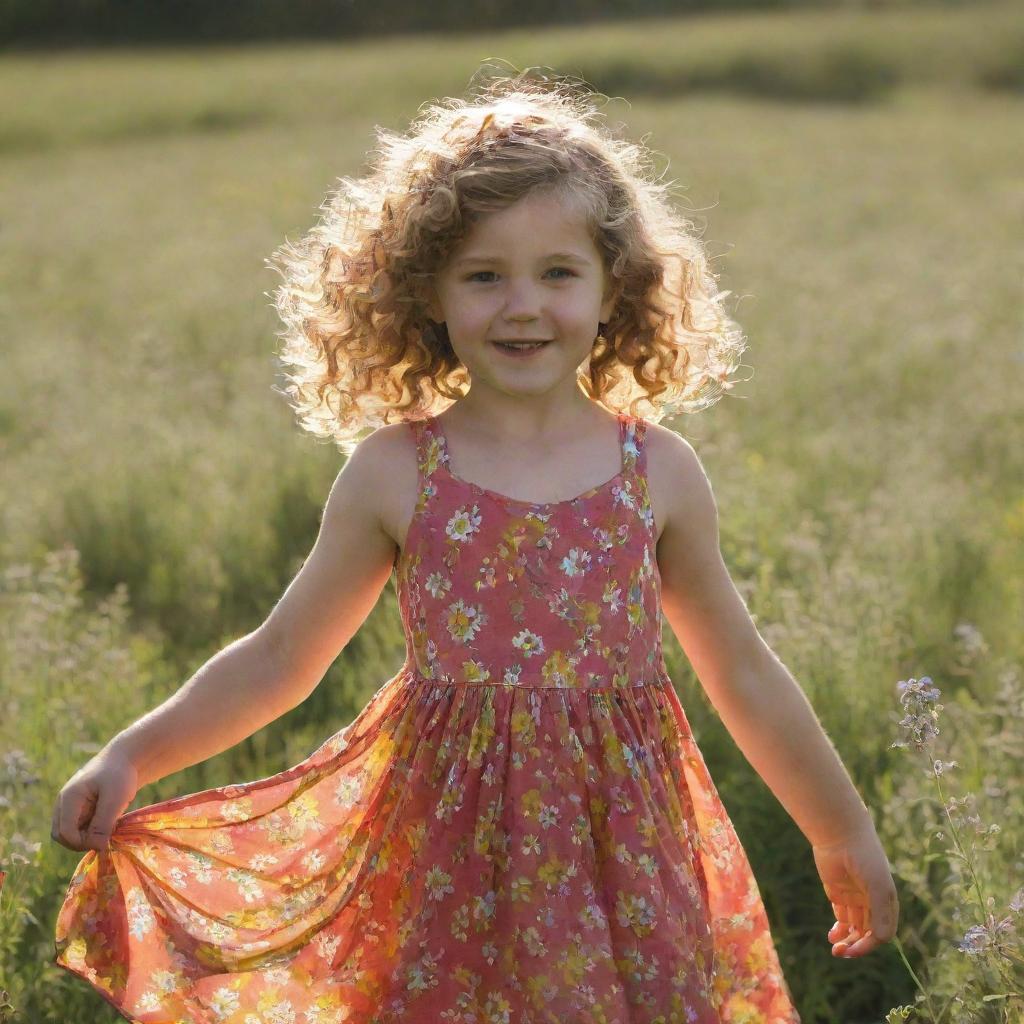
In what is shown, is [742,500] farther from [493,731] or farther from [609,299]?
[493,731]

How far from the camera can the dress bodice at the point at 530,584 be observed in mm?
2445

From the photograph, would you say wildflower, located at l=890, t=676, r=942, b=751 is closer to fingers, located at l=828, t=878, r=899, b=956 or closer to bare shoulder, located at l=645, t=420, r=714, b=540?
fingers, located at l=828, t=878, r=899, b=956

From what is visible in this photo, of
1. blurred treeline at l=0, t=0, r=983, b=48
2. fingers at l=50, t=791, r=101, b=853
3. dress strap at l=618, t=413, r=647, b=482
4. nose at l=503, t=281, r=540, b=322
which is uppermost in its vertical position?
blurred treeline at l=0, t=0, r=983, b=48

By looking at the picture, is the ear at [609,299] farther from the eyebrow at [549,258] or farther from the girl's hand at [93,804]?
the girl's hand at [93,804]

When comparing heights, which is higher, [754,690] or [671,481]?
[671,481]

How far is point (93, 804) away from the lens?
7.98 feet

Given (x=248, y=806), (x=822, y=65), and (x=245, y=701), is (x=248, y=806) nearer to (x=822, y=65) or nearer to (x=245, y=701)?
(x=245, y=701)

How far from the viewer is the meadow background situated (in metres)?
3.28

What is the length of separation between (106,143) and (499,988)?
2646 centimetres

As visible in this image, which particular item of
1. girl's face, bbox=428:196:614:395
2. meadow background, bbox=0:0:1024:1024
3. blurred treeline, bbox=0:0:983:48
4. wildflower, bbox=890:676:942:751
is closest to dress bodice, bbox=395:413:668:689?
girl's face, bbox=428:196:614:395

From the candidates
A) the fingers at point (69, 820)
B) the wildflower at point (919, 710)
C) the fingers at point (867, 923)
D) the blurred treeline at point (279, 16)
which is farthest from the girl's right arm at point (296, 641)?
the blurred treeline at point (279, 16)

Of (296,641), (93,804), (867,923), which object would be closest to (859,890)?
(867,923)

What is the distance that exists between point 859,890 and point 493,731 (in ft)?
2.38

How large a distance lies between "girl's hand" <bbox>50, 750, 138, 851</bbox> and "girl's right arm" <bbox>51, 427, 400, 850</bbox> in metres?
0.05
